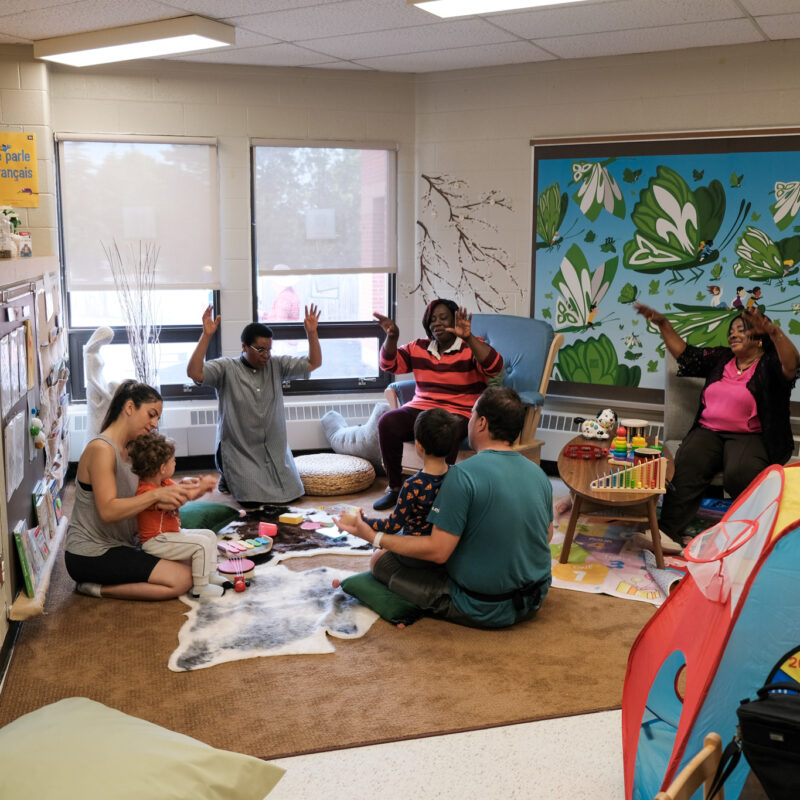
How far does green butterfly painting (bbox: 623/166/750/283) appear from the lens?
5.07 metres

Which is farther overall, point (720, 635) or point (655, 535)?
point (655, 535)

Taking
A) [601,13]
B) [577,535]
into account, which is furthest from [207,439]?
[601,13]

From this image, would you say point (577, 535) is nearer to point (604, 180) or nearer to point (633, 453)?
point (633, 453)

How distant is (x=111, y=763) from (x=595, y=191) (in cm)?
448

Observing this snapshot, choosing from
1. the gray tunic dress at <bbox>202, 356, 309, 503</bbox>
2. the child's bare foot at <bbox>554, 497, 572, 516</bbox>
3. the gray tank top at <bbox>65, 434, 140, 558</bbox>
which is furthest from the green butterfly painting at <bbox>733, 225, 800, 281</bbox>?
the gray tank top at <bbox>65, 434, 140, 558</bbox>

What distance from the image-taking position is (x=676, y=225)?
5.17 meters

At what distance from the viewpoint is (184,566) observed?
381cm

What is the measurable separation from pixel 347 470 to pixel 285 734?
99.9 inches

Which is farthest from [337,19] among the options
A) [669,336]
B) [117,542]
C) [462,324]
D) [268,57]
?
[117,542]

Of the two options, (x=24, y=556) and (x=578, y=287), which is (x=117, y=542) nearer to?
(x=24, y=556)

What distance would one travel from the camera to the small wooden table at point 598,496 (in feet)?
13.1

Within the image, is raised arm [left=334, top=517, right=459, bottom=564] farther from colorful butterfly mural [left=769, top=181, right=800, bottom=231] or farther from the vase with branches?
colorful butterfly mural [left=769, top=181, right=800, bottom=231]

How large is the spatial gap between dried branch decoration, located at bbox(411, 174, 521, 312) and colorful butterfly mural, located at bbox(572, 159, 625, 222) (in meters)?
0.46

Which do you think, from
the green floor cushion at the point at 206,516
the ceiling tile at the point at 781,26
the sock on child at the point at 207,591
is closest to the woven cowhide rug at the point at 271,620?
the sock on child at the point at 207,591
